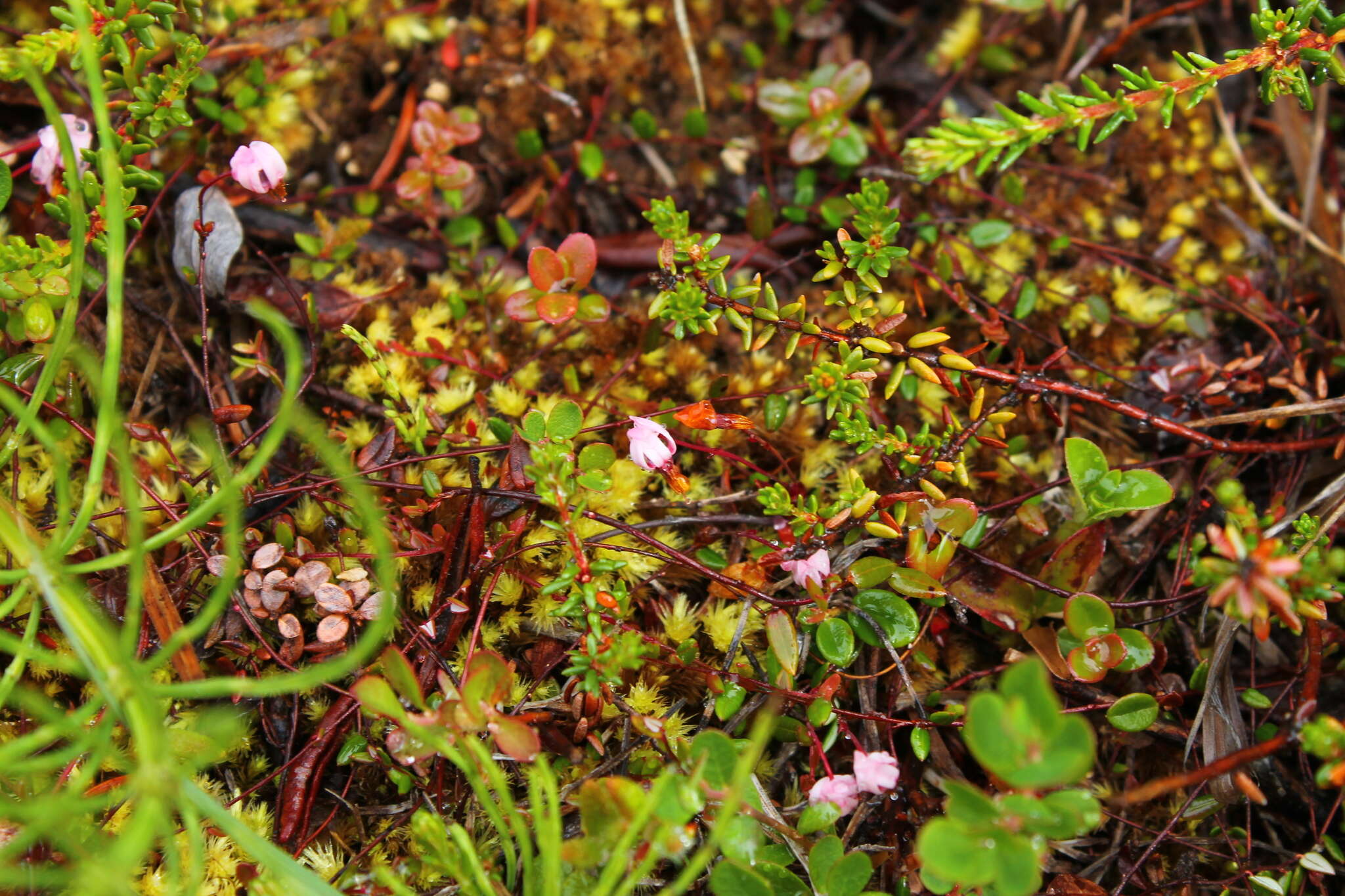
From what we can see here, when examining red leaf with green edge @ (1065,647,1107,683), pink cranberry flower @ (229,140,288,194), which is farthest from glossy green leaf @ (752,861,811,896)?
pink cranberry flower @ (229,140,288,194)

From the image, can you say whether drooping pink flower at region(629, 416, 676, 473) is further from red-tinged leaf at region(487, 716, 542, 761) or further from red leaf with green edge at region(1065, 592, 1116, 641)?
red leaf with green edge at region(1065, 592, 1116, 641)

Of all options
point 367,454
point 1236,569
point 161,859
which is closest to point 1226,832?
point 1236,569

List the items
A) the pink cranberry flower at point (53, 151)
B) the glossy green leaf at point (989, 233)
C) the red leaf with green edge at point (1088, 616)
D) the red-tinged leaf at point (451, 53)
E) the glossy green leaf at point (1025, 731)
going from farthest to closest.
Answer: the red-tinged leaf at point (451, 53)
the glossy green leaf at point (989, 233)
the pink cranberry flower at point (53, 151)
the red leaf with green edge at point (1088, 616)
the glossy green leaf at point (1025, 731)

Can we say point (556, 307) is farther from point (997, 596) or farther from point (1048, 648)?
point (1048, 648)

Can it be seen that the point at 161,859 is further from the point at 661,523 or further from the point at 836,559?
the point at 836,559

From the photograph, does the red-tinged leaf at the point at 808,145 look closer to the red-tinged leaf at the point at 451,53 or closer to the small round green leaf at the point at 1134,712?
the red-tinged leaf at the point at 451,53

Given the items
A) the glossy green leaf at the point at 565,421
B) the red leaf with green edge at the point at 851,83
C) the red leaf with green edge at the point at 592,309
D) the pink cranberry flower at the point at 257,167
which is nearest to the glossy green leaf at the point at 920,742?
the glossy green leaf at the point at 565,421
